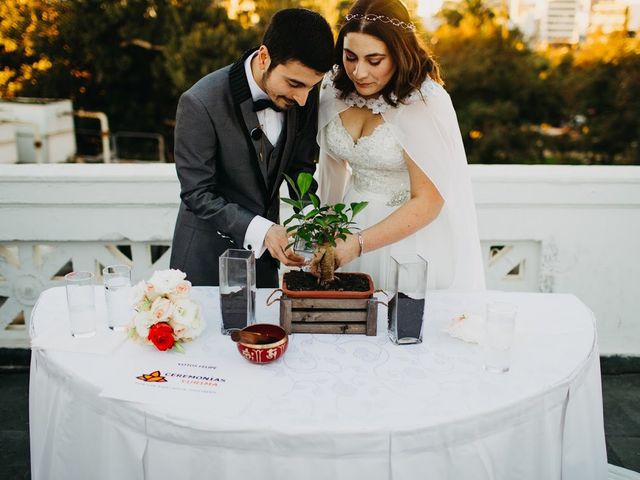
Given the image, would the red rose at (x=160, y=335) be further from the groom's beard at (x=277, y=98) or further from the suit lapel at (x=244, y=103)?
the groom's beard at (x=277, y=98)

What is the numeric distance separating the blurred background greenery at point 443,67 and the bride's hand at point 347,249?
12.3 m

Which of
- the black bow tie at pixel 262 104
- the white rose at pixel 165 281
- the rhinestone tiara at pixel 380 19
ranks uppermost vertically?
the rhinestone tiara at pixel 380 19

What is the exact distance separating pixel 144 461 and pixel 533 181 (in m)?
2.19

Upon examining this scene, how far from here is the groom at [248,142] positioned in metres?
1.72

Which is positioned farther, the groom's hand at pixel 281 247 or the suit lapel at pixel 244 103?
the suit lapel at pixel 244 103

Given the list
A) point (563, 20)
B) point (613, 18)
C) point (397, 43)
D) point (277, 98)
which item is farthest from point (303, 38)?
point (563, 20)

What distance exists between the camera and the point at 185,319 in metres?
1.45

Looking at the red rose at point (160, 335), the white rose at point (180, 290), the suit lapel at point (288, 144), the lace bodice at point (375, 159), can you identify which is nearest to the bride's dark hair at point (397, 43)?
the lace bodice at point (375, 159)

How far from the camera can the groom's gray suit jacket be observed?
1842 millimetres

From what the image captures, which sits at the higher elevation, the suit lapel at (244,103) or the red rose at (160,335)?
the suit lapel at (244,103)

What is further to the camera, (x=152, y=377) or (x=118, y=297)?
(x=118, y=297)

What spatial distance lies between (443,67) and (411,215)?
15894 mm

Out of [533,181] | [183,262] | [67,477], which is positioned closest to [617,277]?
[533,181]

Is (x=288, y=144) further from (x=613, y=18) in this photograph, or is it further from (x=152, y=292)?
(x=613, y=18)
